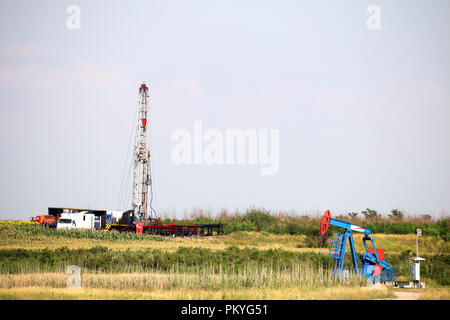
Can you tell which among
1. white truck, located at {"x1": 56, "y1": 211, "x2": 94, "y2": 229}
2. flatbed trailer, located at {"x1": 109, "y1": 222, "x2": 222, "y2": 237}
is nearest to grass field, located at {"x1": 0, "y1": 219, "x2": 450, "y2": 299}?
white truck, located at {"x1": 56, "y1": 211, "x2": 94, "y2": 229}

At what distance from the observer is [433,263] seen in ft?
100

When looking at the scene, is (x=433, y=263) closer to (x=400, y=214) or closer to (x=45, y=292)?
(x=45, y=292)

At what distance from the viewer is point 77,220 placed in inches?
1973

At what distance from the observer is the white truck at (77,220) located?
159 ft

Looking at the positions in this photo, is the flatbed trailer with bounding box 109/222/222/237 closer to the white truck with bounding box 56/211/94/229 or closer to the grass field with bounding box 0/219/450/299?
the white truck with bounding box 56/211/94/229

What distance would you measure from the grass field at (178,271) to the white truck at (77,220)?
2.50 meters

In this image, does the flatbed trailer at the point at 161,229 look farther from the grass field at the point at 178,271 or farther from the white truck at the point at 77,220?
the grass field at the point at 178,271

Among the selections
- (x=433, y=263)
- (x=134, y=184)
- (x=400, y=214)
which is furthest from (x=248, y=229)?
(x=433, y=263)

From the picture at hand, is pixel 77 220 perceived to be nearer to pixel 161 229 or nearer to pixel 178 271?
pixel 161 229

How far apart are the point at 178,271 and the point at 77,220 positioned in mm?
26786

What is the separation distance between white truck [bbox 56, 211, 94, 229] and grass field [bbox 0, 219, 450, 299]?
250 cm
